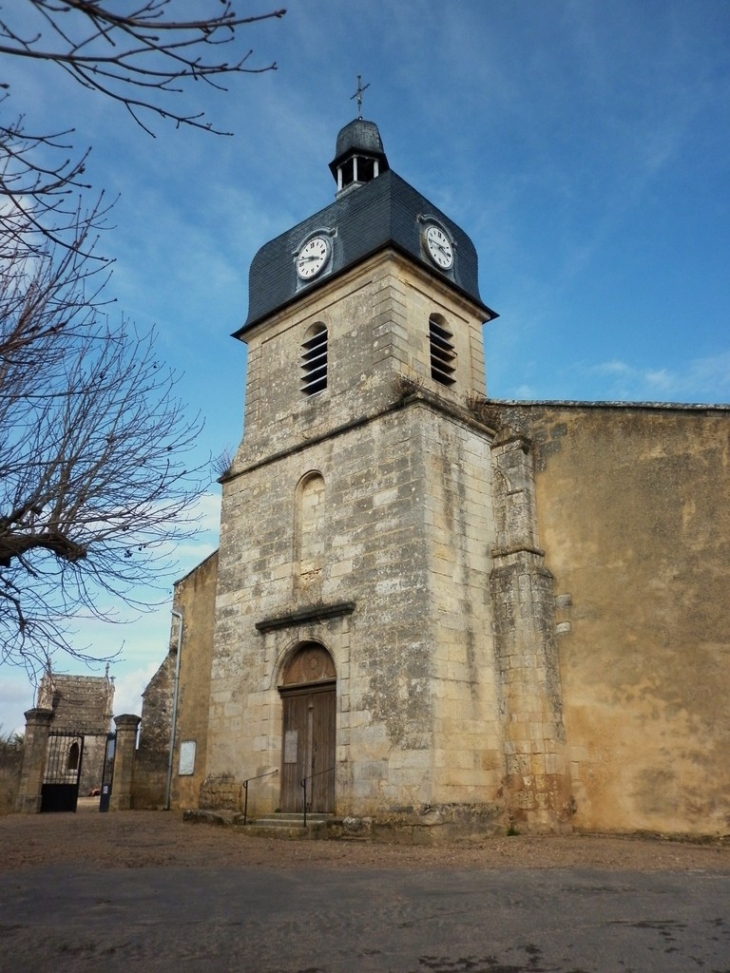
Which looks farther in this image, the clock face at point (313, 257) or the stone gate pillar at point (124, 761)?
the stone gate pillar at point (124, 761)

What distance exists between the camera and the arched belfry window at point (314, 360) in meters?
13.7

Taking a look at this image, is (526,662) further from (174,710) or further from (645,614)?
(174,710)

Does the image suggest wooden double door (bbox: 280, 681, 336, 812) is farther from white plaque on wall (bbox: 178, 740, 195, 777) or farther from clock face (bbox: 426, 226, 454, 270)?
clock face (bbox: 426, 226, 454, 270)

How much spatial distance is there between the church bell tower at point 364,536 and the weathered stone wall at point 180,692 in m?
2.92

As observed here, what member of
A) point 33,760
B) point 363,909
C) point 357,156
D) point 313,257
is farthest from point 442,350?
point 33,760

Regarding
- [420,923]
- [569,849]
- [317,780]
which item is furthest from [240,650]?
[420,923]

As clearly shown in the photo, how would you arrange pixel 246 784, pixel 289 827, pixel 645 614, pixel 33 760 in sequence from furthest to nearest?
pixel 33 760 < pixel 246 784 < pixel 645 614 < pixel 289 827

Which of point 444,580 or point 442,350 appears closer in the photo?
point 444,580

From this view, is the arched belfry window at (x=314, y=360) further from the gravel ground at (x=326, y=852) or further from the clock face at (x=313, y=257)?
the gravel ground at (x=326, y=852)

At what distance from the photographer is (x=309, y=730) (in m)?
11.6

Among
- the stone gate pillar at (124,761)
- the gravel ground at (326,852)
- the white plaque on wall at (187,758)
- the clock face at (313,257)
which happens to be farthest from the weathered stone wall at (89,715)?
the clock face at (313,257)

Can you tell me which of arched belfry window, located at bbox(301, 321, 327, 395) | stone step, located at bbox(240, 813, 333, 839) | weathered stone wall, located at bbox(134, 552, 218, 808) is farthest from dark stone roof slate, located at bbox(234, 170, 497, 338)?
stone step, located at bbox(240, 813, 333, 839)

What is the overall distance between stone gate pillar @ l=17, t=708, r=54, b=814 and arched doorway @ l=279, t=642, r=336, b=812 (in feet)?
21.3

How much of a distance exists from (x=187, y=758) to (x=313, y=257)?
9.72 meters
